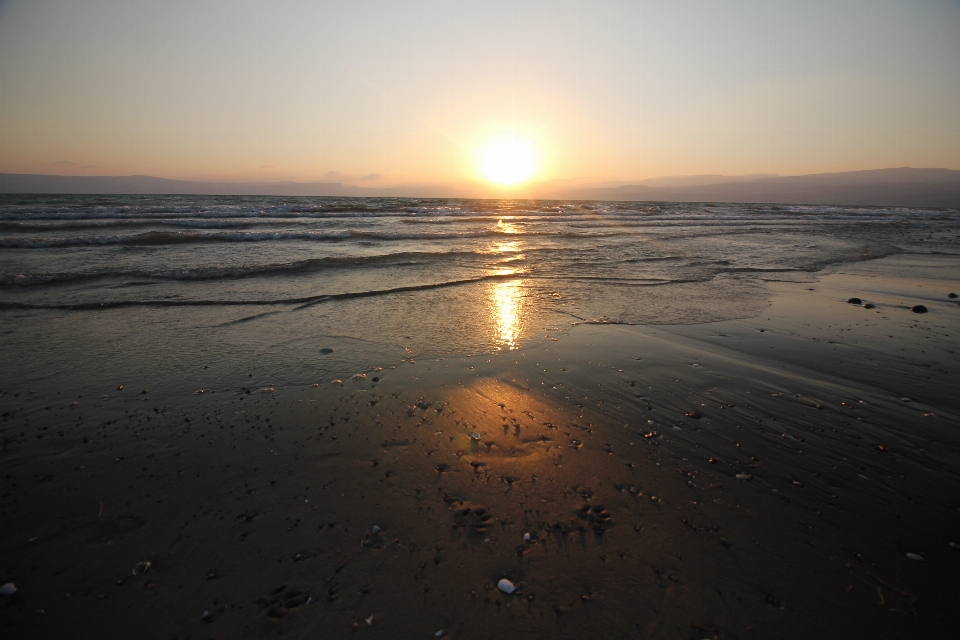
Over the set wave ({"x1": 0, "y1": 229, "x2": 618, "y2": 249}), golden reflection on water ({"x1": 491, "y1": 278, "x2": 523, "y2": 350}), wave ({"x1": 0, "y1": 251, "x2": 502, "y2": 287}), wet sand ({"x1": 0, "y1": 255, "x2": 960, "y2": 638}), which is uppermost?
wave ({"x1": 0, "y1": 229, "x2": 618, "y2": 249})

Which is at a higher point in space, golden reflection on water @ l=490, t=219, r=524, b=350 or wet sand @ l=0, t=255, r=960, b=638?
golden reflection on water @ l=490, t=219, r=524, b=350

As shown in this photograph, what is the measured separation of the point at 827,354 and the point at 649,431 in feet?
13.0

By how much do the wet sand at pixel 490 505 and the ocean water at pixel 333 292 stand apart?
1076mm

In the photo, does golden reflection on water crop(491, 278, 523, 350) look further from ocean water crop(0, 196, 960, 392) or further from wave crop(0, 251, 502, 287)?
wave crop(0, 251, 502, 287)

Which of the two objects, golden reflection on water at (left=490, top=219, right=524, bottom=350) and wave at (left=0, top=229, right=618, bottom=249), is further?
wave at (left=0, top=229, right=618, bottom=249)

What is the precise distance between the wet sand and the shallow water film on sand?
2cm

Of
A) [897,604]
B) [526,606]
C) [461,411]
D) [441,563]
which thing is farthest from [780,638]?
[461,411]

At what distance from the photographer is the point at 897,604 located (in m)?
2.43

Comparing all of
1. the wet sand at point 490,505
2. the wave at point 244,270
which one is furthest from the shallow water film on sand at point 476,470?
the wave at point 244,270

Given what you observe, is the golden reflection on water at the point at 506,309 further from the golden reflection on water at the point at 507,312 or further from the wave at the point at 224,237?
the wave at the point at 224,237

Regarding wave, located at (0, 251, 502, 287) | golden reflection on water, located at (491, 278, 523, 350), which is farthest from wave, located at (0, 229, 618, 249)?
golden reflection on water, located at (491, 278, 523, 350)

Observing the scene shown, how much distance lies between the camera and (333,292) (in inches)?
391

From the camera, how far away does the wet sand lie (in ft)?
7.88

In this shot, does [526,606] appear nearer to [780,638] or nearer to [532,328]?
[780,638]
